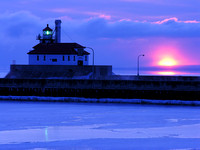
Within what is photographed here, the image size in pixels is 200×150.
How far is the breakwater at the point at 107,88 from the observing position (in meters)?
33.1

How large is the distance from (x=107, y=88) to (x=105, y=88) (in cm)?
22

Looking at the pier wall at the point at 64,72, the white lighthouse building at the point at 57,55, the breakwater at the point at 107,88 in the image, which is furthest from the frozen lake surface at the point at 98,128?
the white lighthouse building at the point at 57,55

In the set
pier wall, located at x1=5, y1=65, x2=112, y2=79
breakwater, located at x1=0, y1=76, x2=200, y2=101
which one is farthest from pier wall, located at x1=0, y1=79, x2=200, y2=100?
pier wall, located at x1=5, y1=65, x2=112, y2=79

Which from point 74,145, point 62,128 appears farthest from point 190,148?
point 62,128

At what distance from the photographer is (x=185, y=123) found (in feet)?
71.7

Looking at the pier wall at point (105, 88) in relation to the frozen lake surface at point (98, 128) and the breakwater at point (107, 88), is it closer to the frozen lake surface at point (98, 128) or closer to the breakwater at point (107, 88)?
the breakwater at point (107, 88)

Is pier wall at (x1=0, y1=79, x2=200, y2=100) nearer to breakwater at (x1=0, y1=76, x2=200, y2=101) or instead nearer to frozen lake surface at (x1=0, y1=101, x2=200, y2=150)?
breakwater at (x1=0, y1=76, x2=200, y2=101)

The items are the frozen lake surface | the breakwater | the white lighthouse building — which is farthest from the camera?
the white lighthouse building

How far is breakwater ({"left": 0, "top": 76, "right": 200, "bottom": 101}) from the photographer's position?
1304 inches

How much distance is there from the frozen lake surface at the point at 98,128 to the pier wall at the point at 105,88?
4.59 meters

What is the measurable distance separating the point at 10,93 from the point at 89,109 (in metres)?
12.1

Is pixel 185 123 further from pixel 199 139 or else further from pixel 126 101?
pixel 126 101

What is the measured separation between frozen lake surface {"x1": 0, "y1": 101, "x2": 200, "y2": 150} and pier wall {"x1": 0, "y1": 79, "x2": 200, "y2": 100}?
4590 millimetres

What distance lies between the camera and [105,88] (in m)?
34.3
